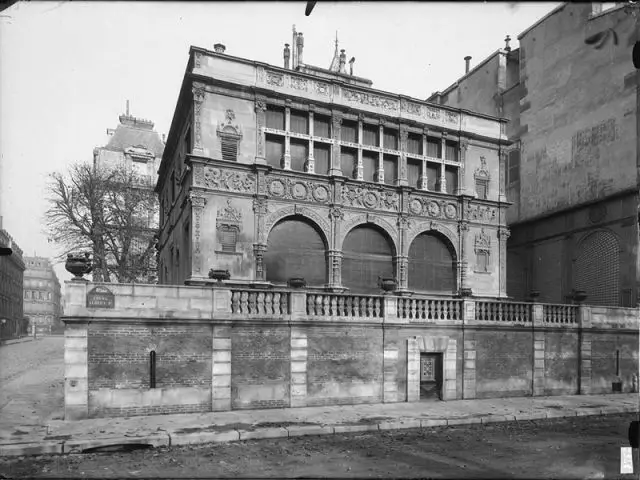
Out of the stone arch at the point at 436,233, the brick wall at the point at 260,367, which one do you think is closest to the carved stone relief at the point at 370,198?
the stone arch at the point at 436,233

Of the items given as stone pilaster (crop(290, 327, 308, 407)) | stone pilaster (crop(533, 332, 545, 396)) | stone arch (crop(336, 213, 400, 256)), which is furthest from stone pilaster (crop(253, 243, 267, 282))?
stone pilaster (crop(533, 332, 545, 396))

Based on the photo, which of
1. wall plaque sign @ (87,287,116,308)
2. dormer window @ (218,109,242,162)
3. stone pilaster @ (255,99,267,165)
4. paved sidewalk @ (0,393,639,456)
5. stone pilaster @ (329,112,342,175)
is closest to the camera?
paved sidewalk @ (0,393,639,456)

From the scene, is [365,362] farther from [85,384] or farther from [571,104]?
[571,104]

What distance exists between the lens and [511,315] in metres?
18.2

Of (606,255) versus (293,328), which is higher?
(606,255)

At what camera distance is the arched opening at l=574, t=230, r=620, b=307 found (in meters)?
25.1

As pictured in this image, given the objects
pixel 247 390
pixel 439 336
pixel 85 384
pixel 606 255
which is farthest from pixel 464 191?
pixel 85 384

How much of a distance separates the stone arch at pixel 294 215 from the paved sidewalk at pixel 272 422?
867 cm

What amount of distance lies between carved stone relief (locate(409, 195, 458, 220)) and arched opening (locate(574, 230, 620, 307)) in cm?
769

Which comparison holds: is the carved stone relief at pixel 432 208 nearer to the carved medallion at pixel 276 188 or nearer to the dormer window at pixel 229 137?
the carved medallion at pixel 276 188

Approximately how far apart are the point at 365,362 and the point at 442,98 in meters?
28.9

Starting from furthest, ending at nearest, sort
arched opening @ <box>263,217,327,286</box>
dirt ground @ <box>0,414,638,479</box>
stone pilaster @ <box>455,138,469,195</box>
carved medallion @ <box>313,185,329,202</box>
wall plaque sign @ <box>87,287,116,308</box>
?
stone pilaster @ <box>455,138,469,195</box> < carved medallion @ <box>313,185,329,202</box> < arched opening @ <box>263,217,327,286</box> < wall plaque sign @ <box>87,287,116,308</box> < dirt ground @ <box>0,414,638,479</box>

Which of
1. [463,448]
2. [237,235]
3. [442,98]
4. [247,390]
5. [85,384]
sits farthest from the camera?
[442,98]

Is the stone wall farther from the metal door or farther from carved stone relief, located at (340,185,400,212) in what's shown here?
carved stone relief, located at (340,185,400,212)
